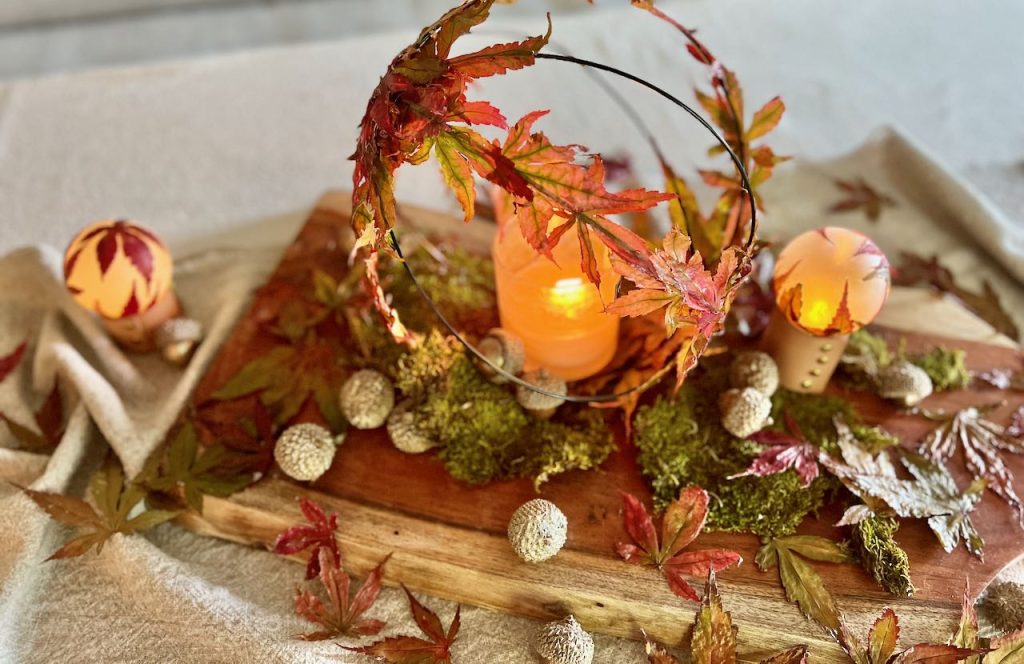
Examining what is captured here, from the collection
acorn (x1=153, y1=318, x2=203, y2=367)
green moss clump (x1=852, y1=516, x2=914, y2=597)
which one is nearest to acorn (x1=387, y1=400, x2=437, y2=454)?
acorn (x1=153, y1=318, x2=203, y2=367)

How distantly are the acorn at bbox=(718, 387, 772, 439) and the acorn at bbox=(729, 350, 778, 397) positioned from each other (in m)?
0.02

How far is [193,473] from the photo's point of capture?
68cm

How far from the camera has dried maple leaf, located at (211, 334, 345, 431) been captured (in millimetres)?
726

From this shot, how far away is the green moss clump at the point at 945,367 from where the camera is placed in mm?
740

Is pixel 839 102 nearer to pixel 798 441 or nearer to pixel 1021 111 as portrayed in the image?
pixel 1021 111

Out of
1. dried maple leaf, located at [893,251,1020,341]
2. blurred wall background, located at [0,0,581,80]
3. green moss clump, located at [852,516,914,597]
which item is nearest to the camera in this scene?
green moss clump, located at [852,516,914,597]

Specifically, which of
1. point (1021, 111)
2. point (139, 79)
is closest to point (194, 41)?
point (139, 79)

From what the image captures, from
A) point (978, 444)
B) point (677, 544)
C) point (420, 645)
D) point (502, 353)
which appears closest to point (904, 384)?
point (978, 444)

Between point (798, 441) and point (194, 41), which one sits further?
point (194, 41)

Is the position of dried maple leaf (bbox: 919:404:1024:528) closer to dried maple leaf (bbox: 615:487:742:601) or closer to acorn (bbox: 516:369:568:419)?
dried maple leaf (bbox: 615:487:742:601)

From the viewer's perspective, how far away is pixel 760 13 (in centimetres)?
146

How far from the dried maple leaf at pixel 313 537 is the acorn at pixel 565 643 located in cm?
19

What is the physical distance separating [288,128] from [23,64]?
0.58m

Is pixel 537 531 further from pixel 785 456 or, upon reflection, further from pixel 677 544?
pixel 785 456
